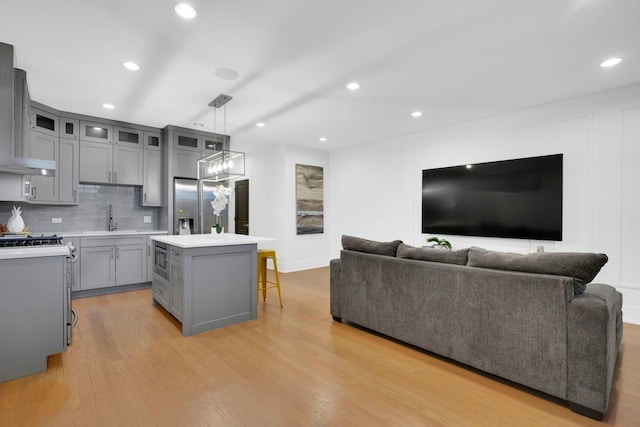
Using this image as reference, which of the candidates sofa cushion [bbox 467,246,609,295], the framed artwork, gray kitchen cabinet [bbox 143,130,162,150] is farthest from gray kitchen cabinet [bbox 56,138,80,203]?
sofa cushion [bbox 467,246,609,295]

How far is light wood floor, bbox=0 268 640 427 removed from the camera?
6.15 feet

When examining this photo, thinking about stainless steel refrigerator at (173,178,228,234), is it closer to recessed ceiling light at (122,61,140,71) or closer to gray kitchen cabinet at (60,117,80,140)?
gray kitchen cabinet at (60,117,80,140)

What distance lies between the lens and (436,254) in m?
2.68

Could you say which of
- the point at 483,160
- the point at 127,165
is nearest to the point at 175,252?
the point at 127,165

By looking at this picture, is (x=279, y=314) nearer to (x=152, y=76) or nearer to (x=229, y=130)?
(x=152, y=76)

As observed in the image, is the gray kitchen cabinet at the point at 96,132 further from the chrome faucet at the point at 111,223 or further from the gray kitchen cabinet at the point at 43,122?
the chrome faucet at the point at 111,223

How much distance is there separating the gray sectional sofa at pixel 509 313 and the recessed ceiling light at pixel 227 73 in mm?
2390

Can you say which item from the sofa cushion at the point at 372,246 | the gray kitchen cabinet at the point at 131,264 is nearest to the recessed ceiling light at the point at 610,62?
the sofa cushion at the point at 372,246

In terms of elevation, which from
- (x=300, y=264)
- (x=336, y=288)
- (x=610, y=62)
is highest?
(x=610, y=62)

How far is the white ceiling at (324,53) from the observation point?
7.44ft

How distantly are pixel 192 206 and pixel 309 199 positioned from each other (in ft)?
8.10

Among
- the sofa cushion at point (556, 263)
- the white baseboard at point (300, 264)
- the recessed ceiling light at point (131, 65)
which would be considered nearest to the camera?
the sofa cushion at point (556, 263)

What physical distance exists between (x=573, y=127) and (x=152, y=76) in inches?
206

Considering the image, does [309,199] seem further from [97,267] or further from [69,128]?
[69,128]
